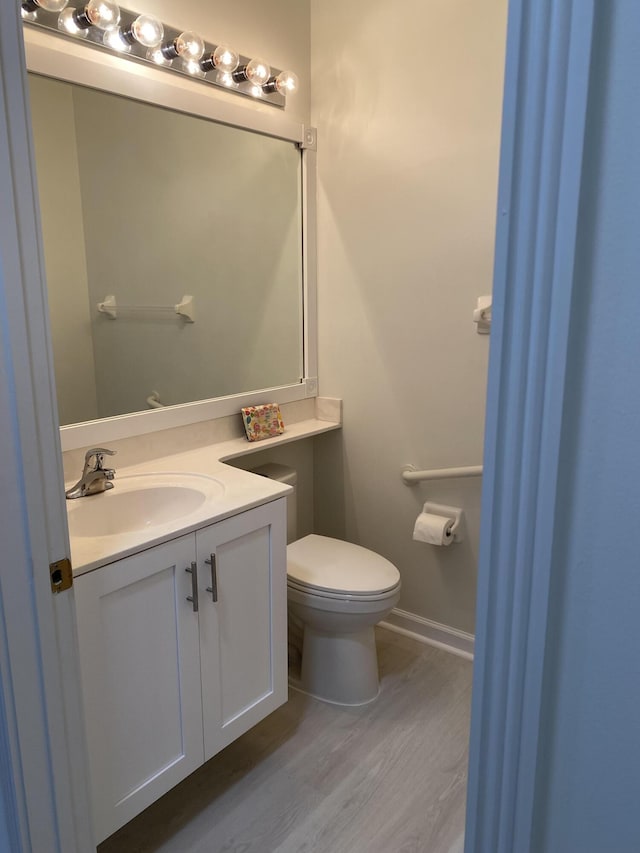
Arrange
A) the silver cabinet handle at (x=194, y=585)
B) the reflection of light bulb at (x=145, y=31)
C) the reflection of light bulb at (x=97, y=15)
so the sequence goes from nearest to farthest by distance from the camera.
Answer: the silver cabinet handle at (x=194, y=585)
the reflection of light bulb at (x=97, y=15)
the reflection of light bulb at (x=145, y=31)

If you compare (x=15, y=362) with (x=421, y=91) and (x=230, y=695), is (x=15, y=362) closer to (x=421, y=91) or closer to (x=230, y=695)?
(x=230, y=695)

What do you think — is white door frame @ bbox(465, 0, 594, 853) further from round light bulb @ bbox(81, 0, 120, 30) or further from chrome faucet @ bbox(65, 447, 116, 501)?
round light bulb @ bbox(81, 0, 120, 30)

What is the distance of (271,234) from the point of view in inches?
96.3

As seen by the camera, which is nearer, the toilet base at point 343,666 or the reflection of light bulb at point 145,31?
the reflection of light bulb at point 145,31

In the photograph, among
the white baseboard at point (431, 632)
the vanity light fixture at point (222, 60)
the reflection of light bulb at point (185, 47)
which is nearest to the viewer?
the reflection of light bulb at point (185, 47)

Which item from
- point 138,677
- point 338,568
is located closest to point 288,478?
Result: point 338,568

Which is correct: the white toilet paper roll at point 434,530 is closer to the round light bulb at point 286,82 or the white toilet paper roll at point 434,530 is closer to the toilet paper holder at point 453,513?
the toilet paper holder at point 453,513

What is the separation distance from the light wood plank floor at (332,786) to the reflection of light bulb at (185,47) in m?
2.12

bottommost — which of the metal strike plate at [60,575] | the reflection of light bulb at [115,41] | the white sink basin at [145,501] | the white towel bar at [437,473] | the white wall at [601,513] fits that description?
the white towel bar at [437,473]

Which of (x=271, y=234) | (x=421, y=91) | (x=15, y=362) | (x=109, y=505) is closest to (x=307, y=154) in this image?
(x=271, y=234)

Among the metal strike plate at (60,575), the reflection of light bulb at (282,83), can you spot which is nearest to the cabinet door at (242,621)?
the metal strike plate at (60,575)

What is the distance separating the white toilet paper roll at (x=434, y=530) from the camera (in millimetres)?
2270

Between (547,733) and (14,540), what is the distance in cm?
83

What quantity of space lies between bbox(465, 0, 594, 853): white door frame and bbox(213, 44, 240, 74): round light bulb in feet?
5.99
